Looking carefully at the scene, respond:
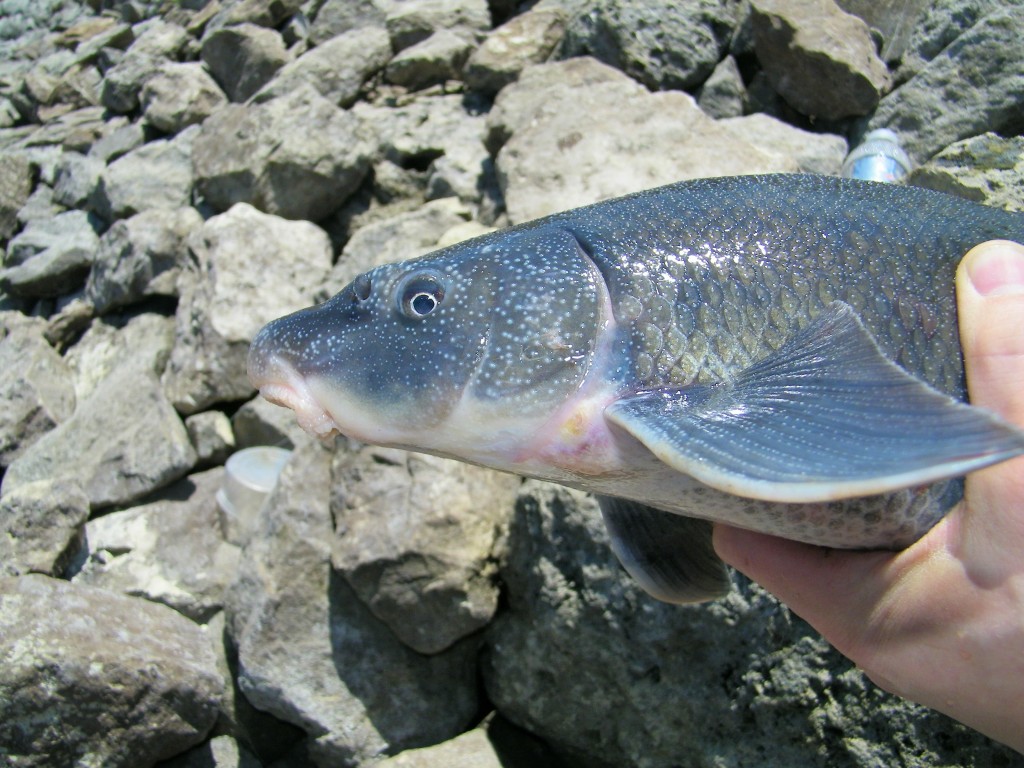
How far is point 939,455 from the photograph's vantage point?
135cm

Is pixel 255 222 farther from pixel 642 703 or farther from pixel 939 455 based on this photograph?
pixel 939 455

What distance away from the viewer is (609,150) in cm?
492

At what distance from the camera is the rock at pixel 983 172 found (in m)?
3.29

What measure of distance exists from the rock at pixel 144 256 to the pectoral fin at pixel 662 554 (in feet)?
18.0

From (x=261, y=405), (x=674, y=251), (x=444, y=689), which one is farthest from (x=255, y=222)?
(x=674, y=251)

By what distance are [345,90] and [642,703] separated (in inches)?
252

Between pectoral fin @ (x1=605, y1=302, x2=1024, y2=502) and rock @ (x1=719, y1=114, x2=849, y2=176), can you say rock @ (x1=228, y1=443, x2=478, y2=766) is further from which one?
rock @ (x1=719, y1=114, x2=849, y2=176)

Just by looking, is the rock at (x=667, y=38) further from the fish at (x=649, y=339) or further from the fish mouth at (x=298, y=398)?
the fish mouth at (x=298, y=398)

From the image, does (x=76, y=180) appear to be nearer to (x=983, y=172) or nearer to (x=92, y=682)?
(x=92, y=682)

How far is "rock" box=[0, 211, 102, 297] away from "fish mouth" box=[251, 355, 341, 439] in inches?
275

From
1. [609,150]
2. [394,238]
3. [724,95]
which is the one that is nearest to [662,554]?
[609,150]

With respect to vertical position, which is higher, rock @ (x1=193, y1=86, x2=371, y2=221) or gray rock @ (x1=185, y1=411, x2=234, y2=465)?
rock @ (x1=193, y1=86, x2=371, y2=221)

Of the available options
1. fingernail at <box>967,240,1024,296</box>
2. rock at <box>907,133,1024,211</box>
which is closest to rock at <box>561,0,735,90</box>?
rock at <box>907,133,1024,211</box>

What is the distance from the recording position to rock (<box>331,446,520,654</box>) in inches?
153
